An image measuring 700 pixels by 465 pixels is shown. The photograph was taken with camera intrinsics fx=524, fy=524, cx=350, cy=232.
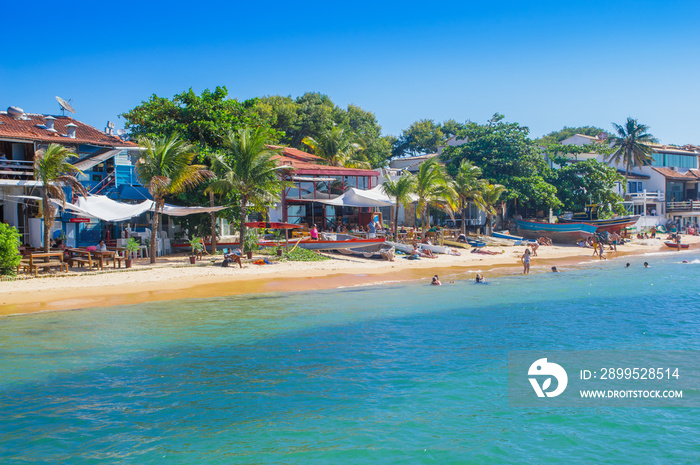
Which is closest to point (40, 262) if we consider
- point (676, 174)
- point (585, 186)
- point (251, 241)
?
point (251, 241)

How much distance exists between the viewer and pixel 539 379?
429 inches

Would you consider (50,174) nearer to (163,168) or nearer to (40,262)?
(40,262)

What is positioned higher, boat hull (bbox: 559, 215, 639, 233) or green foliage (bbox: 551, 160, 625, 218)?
green foliage (bbox: 551, 160, 625, 218)

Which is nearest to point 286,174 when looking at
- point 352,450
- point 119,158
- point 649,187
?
point 119,158

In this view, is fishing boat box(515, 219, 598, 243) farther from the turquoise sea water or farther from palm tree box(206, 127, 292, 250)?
palm tree box(206, 127, 292, 250)

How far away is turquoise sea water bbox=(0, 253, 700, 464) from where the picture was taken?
798 cm

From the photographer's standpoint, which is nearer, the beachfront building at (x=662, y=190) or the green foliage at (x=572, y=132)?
the beachfront building at (x=662, y=190)

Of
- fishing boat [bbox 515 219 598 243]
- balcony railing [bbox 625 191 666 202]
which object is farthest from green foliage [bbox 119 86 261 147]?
balcony railing [bbox 625 191 666 202]

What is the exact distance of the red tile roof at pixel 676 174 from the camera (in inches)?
2087

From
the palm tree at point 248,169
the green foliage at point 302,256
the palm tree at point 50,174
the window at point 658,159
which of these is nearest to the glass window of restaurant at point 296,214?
the green foliage at point 302,256

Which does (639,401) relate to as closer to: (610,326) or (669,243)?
(610,326)

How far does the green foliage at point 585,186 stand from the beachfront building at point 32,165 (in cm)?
3310

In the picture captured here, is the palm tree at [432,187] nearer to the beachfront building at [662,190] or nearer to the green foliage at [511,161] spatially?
the green foliage at [511,161]

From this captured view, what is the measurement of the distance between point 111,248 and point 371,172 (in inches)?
641
